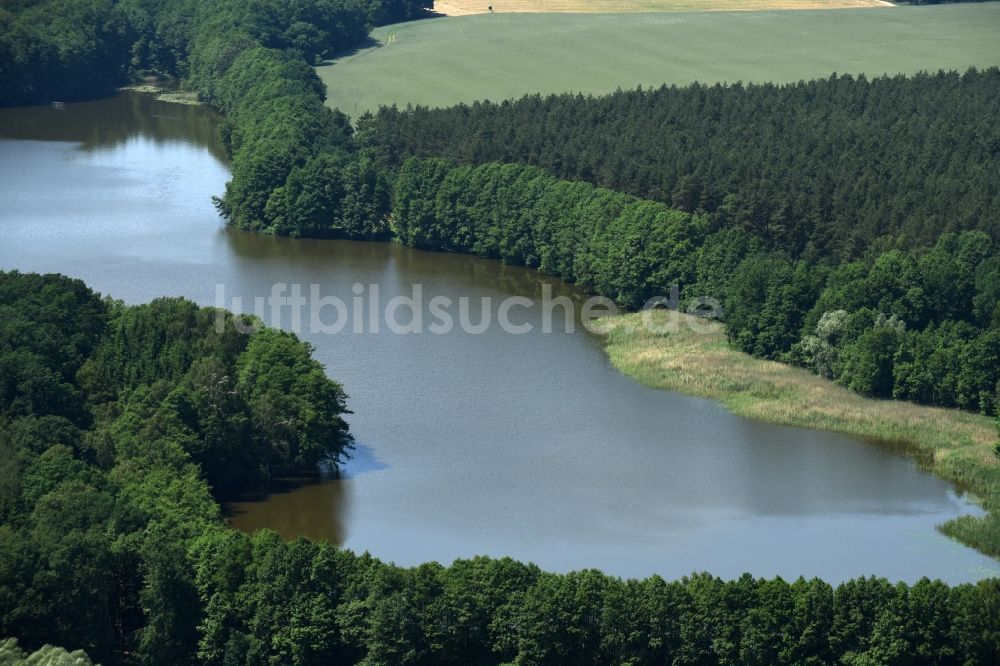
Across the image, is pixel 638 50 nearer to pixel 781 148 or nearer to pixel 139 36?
pixel 139 36

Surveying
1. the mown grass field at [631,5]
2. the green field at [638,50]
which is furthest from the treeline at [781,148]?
the mown grass field at [631,5]

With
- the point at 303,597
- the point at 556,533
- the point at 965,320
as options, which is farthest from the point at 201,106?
the point at 303,597

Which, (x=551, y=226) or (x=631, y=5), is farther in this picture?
(x=631, y=5)

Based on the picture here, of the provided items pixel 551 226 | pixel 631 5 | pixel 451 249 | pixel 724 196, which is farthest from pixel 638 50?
pixel 551 226

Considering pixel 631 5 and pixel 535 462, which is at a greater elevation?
pixel 631 5

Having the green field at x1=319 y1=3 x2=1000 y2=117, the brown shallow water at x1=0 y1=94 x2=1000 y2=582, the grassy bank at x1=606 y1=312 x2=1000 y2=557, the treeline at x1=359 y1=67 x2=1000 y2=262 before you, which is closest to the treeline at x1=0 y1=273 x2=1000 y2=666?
the brown shallow water at x1=0 y1=94 x2=1000 y2=582

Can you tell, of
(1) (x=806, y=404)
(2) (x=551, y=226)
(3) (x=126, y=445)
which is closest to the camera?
(3) (x=126, y=445)

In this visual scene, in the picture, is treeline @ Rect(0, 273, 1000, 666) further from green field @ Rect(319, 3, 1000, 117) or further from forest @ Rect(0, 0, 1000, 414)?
green field @ Rect(319, 3, 1000, 117)
